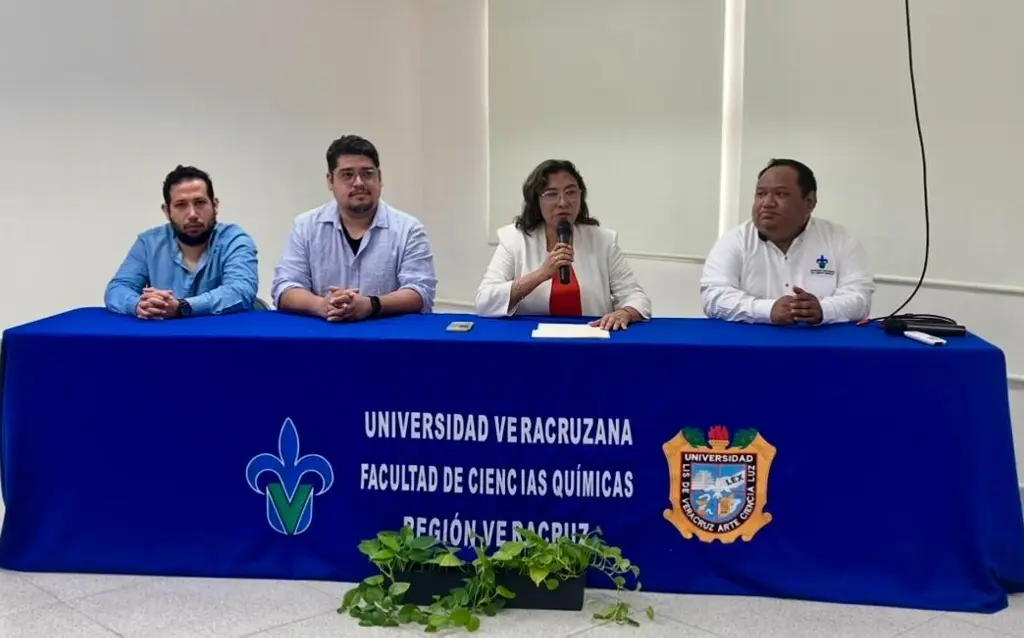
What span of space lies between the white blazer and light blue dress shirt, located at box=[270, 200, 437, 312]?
27 cm

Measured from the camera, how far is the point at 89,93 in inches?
174

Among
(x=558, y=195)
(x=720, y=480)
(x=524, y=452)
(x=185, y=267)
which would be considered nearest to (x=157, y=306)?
(x=185, y=267)

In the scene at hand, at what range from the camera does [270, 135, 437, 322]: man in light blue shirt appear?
10.7ft

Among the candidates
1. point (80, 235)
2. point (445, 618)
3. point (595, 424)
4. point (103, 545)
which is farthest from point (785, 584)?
point (80, 235)

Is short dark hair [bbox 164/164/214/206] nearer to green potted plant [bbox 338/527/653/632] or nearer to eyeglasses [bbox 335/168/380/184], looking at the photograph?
eyeglasses [bbox 335/168/380/184]

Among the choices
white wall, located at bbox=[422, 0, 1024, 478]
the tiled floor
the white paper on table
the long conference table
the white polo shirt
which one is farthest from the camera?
white wall, located at bbox=[422, 0, 1024, 478]

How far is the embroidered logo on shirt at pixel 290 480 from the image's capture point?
2.64 meters

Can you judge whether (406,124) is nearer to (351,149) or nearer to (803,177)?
(351,149)

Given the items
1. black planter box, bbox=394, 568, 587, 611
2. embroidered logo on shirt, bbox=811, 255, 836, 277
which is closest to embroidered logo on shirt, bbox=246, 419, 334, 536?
black planter box, bbox=394, 568, 587, 611

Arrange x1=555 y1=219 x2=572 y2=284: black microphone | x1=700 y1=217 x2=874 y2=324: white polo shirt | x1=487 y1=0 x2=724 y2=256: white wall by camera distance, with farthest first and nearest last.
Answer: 1. x1=487 y1=0 x2=724 y2=256: white wall
2. x1=555 y1=219 x2=572 y2=284: black microphone
3. x1=700 y1=217 x2=874 y2=324: white polo shirt

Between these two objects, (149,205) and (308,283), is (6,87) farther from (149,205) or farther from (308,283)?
(308,283)

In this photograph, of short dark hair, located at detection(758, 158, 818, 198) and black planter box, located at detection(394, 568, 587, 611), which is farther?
short dark hair, located at detection(758, 158, 818, 198)

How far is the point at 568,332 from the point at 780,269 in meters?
0.94

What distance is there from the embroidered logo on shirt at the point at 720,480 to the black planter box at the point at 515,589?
35cm
